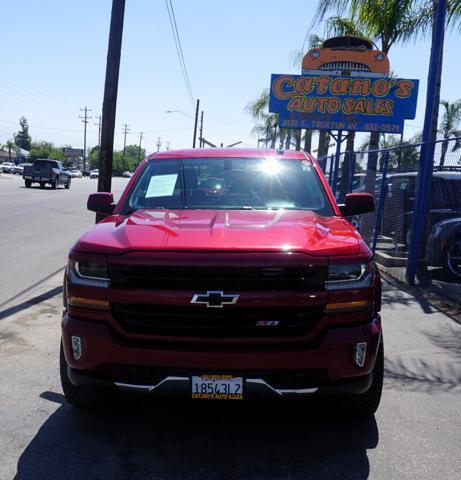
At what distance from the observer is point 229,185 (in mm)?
4684

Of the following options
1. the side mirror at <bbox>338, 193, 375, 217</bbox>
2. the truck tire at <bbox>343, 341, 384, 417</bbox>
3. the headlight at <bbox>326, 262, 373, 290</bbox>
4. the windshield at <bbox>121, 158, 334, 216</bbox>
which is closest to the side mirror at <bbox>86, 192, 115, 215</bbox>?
the windshield at <bbox>121, 158, 334, 216</bbox>

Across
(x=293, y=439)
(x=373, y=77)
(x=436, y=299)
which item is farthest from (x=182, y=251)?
(x=373, y=77)

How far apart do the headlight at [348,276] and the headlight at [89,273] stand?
4.18 ft

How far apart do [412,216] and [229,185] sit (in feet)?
18.3

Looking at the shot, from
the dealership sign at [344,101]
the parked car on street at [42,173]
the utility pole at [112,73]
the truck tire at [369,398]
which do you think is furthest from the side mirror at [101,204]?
the parked car on street at [42,173]

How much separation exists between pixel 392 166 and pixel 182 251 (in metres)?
9.49

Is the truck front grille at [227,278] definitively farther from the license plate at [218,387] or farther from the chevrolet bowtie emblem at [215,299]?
the license plate at [218,387]

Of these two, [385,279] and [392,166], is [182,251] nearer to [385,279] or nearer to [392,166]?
[385,279]

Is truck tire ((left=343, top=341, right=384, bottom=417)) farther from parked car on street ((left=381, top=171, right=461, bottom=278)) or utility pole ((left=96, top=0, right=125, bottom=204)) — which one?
utility pole ((left=96, top=0, right=125, bottom=204))

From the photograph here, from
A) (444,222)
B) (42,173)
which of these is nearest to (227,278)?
(444,222)

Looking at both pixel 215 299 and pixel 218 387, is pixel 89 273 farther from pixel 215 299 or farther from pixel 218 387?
pixel 218 387

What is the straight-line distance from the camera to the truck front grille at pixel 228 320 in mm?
3043

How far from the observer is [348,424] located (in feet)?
11.9

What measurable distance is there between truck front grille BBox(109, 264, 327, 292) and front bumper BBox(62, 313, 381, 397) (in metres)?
0.31
